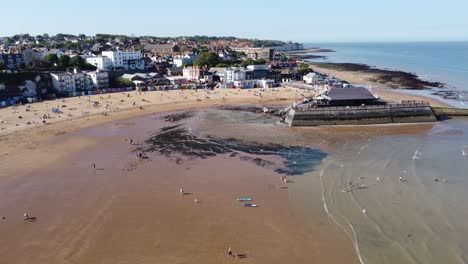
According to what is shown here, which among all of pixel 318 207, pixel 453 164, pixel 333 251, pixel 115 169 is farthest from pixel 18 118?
pixel 453 164

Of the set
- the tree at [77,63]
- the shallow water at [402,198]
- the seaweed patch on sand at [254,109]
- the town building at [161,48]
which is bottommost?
the shallow water at [402,198]

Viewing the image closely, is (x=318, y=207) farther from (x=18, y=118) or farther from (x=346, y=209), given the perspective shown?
(x=18, y=118)

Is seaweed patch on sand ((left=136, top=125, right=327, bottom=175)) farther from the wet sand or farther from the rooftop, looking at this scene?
the rooftop

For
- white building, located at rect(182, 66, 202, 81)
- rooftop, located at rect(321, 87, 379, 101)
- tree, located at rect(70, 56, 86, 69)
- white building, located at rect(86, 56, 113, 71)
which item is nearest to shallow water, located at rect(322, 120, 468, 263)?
rooftop, located at rect(321, 87, 379, 101)

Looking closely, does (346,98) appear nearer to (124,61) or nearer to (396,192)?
(396,192)

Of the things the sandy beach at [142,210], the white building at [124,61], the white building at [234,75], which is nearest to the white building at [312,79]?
the white building at [234,75]

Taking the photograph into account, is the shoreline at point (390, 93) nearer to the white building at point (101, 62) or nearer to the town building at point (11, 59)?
the white building at point (101, 62)
